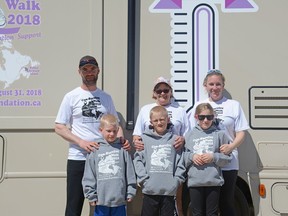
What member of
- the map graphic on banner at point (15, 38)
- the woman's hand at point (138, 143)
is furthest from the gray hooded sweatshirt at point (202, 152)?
the map graphic on banner at point (15, 38)

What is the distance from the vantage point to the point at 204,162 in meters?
3.06

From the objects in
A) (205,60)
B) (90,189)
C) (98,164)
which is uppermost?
(205,60)

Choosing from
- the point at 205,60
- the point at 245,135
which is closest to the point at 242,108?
the point at 245,135

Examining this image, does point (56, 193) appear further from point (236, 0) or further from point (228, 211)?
point (236, 0)

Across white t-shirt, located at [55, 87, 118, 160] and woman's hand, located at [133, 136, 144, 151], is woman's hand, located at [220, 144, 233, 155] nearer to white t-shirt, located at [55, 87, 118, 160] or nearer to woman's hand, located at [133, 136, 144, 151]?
woman's hand, located at [133, 136, 144, 151]

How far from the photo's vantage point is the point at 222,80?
3.27 metres

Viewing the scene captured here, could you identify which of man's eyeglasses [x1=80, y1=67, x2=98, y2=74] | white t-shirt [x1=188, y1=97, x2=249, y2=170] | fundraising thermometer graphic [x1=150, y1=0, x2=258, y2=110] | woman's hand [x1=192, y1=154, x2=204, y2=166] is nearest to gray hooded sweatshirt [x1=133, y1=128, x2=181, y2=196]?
woman's hand [x1=192, y1=154, x2=204, y2=166]

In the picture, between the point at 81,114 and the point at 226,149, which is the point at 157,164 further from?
the point at 81,114

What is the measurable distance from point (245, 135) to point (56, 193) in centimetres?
184

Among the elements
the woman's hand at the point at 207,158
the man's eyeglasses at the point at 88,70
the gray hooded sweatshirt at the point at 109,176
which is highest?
the man's eyeglasses at the point at 88,70

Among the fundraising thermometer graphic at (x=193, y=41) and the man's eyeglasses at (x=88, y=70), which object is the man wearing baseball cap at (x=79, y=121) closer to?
the man's eyeglasses at (x=88, y=70)

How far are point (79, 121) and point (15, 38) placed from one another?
1062 millimetres

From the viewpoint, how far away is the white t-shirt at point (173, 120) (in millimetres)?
3279

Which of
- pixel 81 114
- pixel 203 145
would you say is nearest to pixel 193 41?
pixel 203 145
